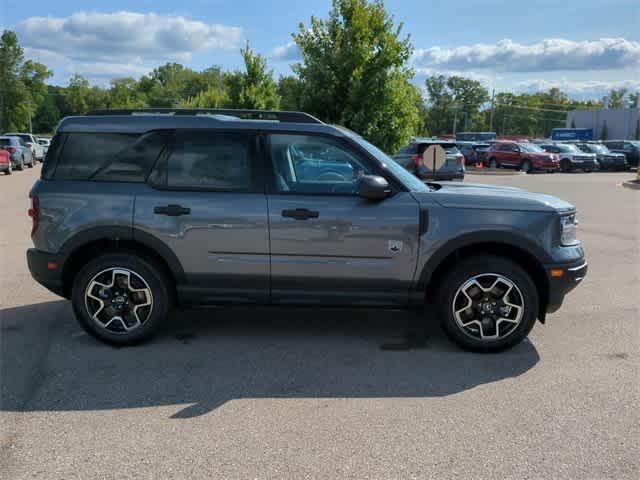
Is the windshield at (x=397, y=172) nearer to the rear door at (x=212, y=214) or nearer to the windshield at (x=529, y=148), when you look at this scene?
the rear door at (x=212, y=214)

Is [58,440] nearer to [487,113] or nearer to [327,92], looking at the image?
[327,92]

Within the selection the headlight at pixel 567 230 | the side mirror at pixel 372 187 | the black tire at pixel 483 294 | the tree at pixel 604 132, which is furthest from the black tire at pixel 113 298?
the tree at pixel 604 132

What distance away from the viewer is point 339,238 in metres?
4.76

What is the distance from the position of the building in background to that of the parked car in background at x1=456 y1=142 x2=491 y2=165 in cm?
3341

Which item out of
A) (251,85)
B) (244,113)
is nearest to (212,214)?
(244,113)

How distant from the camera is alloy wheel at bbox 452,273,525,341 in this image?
189 inches

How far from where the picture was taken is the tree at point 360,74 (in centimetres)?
1557

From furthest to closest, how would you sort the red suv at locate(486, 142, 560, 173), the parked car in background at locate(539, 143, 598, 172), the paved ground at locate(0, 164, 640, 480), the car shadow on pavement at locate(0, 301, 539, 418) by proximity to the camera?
the parked car in background at locate(539, 143, 598, 172), the red suv at locate(486, 142, 560, 173), the car shadow on pavement at locate(0, 301, 539, 418), the paved ground at locate(0, 164, 640, 480)

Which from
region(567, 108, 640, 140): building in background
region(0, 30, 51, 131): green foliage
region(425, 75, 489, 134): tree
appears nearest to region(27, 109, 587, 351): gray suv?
region(567, 108, 640, 140): building in background

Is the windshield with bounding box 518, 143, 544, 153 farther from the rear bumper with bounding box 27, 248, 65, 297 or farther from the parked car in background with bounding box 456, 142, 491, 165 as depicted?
the rear bumper with bounding box 27, 248, 65, 297

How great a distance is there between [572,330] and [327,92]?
1163cm

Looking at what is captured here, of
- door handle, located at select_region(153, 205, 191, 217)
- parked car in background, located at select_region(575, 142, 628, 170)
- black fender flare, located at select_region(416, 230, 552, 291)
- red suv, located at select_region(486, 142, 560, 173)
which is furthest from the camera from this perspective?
parked car in background, located at select_region(575, 142, 628, 170)

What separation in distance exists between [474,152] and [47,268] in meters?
34.9

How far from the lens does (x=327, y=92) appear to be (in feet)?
52.2
